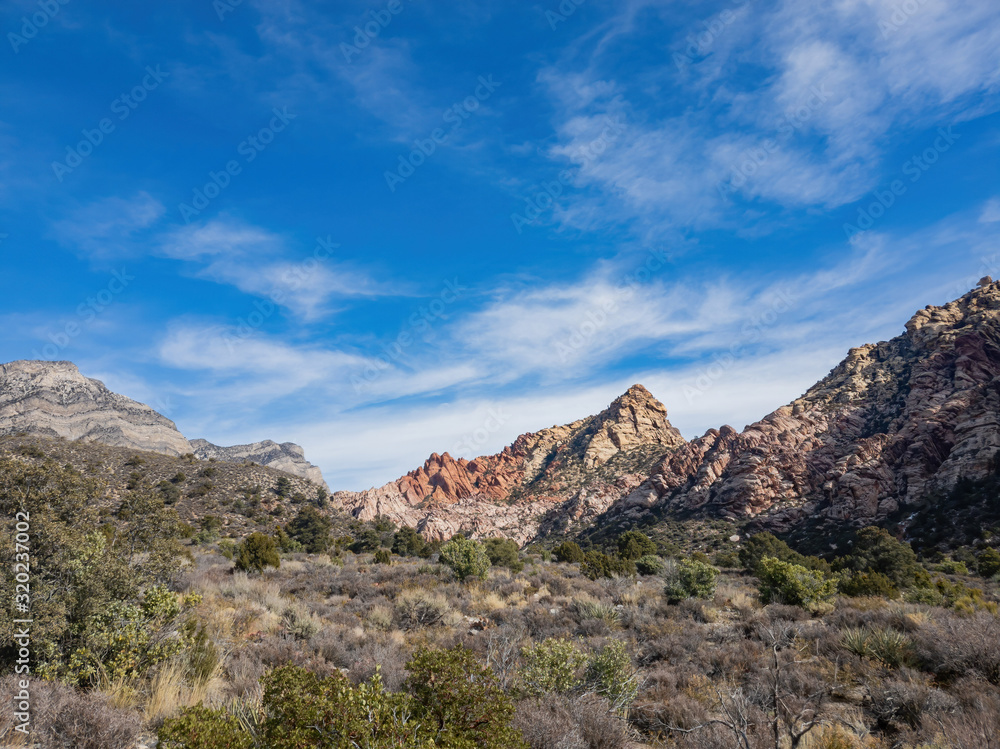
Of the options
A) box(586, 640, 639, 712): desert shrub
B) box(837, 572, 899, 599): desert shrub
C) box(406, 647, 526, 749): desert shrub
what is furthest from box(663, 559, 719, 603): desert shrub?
box(406, 647, 526, 749): desert shrub

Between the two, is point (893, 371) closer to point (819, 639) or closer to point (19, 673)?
point (819, 639)

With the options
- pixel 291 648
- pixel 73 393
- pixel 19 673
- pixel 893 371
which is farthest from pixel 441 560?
pixel 73 393

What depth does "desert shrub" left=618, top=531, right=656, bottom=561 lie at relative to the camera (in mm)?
30234

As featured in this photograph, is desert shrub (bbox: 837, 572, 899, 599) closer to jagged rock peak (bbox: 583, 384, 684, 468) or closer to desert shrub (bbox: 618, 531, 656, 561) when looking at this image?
desert shrub (bbox: 618, 531, 656, 561)

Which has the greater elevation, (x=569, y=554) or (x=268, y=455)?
(x=268, y=455)

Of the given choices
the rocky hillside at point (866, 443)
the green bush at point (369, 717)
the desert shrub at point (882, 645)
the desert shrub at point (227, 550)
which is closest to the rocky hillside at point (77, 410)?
the desert shrub at point (227, 550)

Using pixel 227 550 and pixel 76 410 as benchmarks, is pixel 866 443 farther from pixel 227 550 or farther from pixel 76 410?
pixel 76 410

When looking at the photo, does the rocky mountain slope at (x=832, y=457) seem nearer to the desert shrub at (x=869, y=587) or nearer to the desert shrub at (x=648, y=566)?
the desert shrub at (x=648, y=566)

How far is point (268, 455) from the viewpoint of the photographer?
178250 mm

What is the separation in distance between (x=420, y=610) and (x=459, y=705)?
904 cm

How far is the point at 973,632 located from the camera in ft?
23.7

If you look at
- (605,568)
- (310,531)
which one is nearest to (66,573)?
(605,568)

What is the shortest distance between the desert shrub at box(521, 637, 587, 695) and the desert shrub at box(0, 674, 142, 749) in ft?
15.3

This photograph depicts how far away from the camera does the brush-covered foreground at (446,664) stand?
4.01 m
